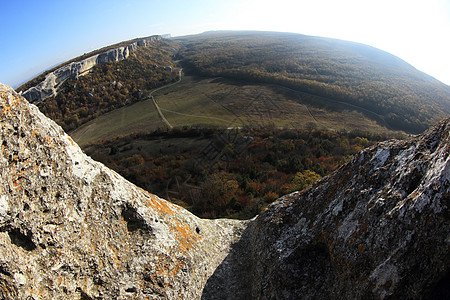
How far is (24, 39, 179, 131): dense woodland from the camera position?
237ft

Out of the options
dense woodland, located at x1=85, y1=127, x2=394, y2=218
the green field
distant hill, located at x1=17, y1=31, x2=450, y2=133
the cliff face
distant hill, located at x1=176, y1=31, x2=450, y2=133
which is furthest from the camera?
distant hill, located at x1=17, y1=31, x2=450, y2=133

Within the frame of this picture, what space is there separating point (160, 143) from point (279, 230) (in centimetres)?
4478

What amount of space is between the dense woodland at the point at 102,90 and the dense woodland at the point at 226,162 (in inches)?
1100

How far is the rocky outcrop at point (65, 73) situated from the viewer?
69562mm

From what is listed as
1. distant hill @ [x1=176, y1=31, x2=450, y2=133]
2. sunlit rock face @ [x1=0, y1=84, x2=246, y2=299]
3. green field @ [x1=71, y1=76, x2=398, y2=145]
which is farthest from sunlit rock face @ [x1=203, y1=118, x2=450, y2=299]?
distant hill @ [x1=176, y1=31, x2=450, y2=133]

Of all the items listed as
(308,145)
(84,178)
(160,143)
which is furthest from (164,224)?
(160,143)

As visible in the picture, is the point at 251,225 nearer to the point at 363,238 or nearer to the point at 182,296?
the point at 182,296

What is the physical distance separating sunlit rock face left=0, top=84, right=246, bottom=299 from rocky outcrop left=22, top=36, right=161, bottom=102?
79651 millimetres

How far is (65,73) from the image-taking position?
276 feet

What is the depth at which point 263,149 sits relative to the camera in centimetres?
4188

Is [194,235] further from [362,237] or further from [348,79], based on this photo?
[348,79]

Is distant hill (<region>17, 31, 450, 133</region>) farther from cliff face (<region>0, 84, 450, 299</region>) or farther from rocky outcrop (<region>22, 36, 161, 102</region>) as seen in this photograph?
cliff face (<region>0, 84, 450, 299</region>)

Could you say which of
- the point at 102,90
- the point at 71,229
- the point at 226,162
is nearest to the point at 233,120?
the point at 226,162

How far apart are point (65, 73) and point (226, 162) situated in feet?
263
